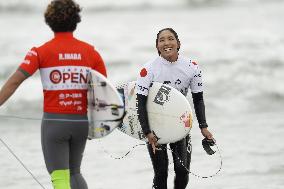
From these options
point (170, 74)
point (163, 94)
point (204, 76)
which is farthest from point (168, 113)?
point (204, 76)

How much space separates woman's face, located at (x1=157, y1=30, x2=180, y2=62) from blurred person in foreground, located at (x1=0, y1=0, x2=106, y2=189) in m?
0.98

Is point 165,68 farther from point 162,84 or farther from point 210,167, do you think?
point 210,167

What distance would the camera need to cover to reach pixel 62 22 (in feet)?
15.4

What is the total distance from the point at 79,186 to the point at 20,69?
87 centimetres

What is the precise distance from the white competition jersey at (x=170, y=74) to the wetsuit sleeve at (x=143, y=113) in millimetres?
55

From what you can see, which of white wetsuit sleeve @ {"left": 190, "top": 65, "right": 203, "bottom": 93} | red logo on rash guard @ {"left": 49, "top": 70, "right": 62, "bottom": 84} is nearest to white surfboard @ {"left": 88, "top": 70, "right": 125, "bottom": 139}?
red logo on rash guard @ {"left": 49, "top": 70, "right": 62, "bottom": 84}

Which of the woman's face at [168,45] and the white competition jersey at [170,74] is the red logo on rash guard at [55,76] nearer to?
the white competition jersey at [170,74]

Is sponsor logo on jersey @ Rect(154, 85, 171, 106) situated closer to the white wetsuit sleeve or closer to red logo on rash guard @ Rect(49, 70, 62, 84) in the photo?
the white wetsuit sleeve

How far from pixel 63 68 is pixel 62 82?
88 mm

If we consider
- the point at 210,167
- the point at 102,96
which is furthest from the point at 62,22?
the point at 210,167

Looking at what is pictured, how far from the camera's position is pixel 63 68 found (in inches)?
185

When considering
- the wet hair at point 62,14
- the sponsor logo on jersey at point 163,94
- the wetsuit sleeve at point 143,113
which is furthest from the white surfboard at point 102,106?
the sponsor logo on jersey at point 163,94

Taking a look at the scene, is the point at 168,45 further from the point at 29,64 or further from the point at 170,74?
the point at 29,64

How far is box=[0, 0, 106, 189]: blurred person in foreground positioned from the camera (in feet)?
15.3
